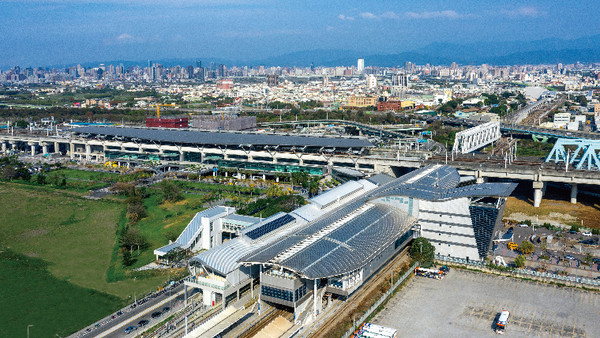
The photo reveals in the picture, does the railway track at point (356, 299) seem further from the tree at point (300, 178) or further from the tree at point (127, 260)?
the tree at point (300, 178)

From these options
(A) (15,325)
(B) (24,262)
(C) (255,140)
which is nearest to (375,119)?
(C) (255,140)

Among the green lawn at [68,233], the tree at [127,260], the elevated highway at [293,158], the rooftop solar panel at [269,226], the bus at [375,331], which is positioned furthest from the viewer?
the elevated highway at [293,158]

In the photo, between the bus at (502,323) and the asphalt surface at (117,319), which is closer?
the asphalt surface at (117,319)

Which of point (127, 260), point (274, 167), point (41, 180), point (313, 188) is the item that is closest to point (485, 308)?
point (127, 260)

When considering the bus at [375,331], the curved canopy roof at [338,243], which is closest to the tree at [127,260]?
the curved canopy roof at [338,243]

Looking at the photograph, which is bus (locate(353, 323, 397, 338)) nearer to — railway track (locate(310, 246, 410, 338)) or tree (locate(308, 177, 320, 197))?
railway track (locate(310, 246, 410, 338))

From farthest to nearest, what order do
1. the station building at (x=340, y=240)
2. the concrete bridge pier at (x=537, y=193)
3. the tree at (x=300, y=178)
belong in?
the tree at (x=300, y=178) < the concrete bridge pier at (x=537, y=193) < the station building at (x=340, y=240)

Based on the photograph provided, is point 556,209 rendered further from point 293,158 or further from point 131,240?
point 131,240
